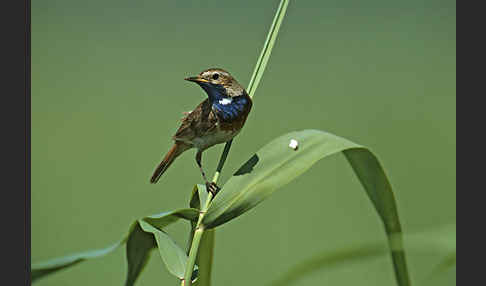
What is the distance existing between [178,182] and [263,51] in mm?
2298

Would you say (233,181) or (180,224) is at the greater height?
(233,181)

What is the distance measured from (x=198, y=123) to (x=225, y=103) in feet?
0.33

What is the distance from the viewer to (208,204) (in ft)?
3.20

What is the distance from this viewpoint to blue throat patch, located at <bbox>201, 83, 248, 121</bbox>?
1227 millimetres

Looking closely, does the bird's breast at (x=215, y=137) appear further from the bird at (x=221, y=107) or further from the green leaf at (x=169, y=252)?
the green leaf at (x=169, y=252)

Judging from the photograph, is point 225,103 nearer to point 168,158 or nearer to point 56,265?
point 168,158

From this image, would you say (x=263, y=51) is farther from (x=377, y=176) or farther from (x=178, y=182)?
(x=178, y=182)

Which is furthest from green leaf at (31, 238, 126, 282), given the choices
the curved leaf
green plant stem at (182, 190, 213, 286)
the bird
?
the bird

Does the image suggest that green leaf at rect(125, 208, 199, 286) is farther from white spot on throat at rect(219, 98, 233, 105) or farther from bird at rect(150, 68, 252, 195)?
white spot on throat at rect(219, 98, 233, 105)

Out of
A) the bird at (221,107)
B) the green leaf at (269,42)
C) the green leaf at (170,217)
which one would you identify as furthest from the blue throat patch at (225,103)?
the green leaf at (170,217)

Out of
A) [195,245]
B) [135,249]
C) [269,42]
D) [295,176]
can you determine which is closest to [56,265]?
[135,249]

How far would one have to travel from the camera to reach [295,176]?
0.97 m

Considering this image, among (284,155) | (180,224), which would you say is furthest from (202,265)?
(180,224)

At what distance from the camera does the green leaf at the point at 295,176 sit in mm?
936
